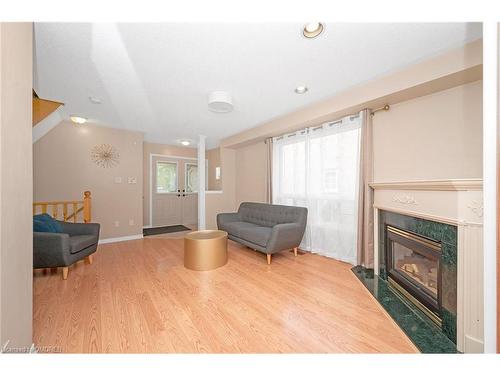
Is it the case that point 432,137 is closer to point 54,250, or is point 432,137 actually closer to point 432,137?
point 432,137

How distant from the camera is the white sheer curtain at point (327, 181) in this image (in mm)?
2809

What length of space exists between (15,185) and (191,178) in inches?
210

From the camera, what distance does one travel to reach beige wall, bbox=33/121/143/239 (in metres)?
3.45

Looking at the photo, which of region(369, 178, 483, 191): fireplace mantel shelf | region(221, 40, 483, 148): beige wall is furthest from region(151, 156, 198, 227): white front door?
region(369, 178, 483, 191): fireplace mantel shelf

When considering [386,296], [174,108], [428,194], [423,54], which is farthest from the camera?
[174,108]

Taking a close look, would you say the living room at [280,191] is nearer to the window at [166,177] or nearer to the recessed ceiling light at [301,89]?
the recessed ceiling light at [301,89]

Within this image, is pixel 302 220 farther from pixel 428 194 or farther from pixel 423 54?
pixel 423 54

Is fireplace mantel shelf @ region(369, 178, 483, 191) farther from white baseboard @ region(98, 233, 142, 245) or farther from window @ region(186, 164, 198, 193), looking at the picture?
window @ region(186, 164, 198, 193)

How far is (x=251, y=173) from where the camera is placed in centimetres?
471

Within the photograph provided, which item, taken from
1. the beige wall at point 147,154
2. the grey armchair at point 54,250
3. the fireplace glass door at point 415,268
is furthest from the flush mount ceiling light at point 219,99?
the beige wall at point 147,154

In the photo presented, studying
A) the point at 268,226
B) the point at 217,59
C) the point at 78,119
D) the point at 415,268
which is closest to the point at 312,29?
the point at 217,59

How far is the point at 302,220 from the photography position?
121 inches
